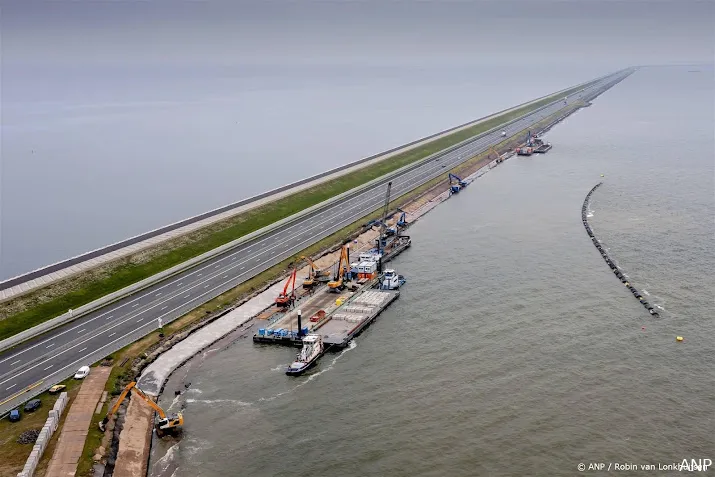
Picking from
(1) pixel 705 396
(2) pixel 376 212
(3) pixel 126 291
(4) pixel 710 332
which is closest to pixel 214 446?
(3) pixel 126 291

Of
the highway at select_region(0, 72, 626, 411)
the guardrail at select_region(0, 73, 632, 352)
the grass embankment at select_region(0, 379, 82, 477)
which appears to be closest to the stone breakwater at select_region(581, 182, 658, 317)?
the highway at select_region(0, 72, 626, 411)

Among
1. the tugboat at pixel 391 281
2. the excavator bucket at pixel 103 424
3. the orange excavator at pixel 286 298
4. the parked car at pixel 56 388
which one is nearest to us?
the excavator bucket at pixel 103 424

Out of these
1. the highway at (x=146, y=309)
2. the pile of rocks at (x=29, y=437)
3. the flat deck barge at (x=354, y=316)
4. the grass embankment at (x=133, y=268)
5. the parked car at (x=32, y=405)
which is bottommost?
the flat deck barge at (x=354, y=316)

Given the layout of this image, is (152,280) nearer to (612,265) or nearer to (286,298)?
(286,298)

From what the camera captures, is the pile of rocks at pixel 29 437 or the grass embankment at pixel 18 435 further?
the pile of rocks at pixel 29 437

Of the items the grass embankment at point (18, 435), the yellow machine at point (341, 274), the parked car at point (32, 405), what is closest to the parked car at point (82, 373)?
the grass embankment at point (18, 435)

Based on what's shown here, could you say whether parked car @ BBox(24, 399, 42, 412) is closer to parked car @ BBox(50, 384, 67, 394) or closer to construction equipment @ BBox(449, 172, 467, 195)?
parked car @ BBox(50, 384, 67, 394)

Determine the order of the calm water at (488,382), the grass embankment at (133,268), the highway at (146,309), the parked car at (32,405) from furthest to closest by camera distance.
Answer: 1. the grass embankment at (133,268)
2. the highway at (146,309)
3. the parked car at (32,405)
4. the calm water at (488,382)

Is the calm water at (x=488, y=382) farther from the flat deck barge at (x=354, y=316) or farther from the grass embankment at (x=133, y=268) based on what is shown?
the grass embankment at (x=133, y=268)
